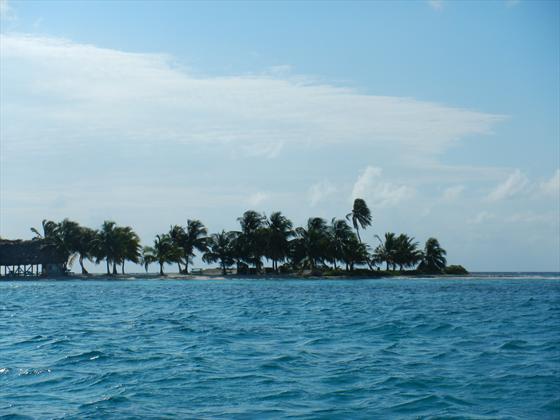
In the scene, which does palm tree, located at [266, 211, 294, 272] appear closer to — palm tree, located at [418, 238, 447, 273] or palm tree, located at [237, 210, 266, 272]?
palm tree, located at [237, 210, 266, 272]

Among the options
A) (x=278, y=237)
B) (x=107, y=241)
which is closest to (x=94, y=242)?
(x=107, y=241)

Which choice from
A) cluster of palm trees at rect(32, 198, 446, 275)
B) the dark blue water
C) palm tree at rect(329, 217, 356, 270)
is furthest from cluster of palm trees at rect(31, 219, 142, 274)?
the dark blue water

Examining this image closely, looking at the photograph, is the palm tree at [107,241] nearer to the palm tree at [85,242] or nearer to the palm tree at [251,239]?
the palm tree at [85,242]

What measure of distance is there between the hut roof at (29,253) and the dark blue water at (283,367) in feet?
283

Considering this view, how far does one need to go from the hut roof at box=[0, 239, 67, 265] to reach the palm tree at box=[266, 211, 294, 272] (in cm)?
3623

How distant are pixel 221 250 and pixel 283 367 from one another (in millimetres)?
93800

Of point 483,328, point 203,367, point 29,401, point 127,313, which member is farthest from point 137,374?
point 127,313

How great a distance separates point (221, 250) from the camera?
364 ft

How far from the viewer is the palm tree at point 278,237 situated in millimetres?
104750

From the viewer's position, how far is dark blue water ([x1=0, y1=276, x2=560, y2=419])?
1341 centimetres

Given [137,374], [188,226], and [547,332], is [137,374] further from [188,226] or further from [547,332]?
[188,226]

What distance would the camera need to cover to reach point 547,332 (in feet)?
79.9

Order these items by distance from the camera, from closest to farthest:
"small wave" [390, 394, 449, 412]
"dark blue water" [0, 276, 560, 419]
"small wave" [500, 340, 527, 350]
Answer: "small wave" [390, 394, 449, 412]
"dark blue water" [0, 276, 560, 419]
"small wave" [500, 340, 527, 350]

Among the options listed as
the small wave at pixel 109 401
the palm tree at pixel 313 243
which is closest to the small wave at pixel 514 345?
the small wave at pixel 109 401
